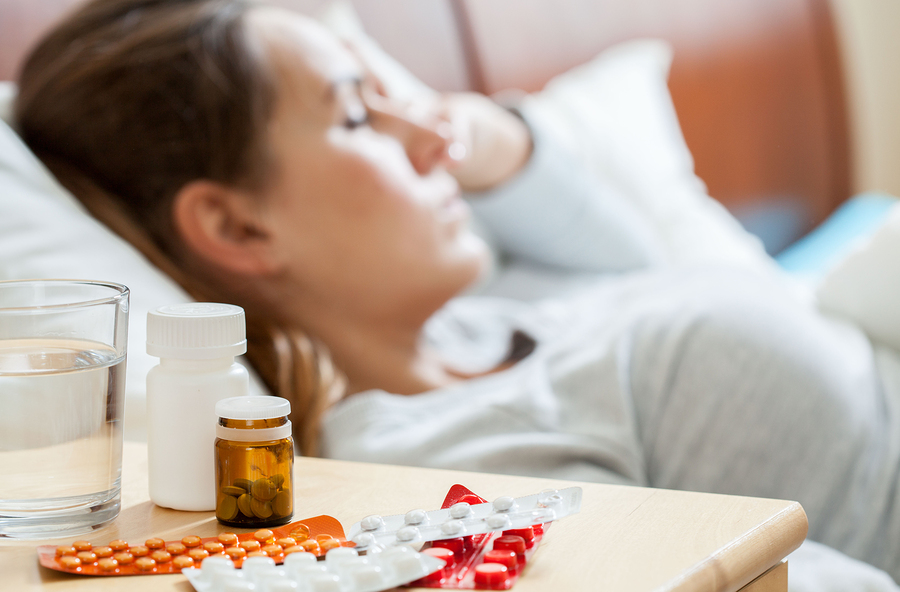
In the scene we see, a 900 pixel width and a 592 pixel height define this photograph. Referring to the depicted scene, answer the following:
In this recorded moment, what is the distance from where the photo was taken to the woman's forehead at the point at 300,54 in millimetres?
984

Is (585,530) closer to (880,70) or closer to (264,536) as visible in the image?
(264,536)

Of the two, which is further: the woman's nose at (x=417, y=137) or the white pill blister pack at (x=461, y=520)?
the woman's nose at (x=417, y=137)

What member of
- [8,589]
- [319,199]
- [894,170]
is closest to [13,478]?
[8,589]

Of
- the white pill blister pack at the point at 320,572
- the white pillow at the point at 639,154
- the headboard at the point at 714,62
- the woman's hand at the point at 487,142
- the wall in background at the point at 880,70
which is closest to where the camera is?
the white pill blister pack at the point at 320,572

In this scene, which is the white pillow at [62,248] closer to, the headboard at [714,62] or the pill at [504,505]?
the pill at [504,505]

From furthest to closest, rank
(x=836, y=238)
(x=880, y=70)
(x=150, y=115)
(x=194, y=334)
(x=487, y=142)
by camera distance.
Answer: (x=880, y=70) → (x=836, y=238) → (x=487, y=142) → (x=150, y=115) → (x=194, y=334)

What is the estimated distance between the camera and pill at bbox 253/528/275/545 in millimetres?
→ 409

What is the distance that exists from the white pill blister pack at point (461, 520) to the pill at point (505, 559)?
2cm

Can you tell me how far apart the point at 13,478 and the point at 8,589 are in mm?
67

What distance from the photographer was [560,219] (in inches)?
59.9

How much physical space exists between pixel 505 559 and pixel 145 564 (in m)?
0.16

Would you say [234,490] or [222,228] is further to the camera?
[222,228]

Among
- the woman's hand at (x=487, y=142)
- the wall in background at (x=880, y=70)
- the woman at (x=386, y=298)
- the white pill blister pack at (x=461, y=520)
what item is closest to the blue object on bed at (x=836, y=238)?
the woman's hand at (x=487, y=142)

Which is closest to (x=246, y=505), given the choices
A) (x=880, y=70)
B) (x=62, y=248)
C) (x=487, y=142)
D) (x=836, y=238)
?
(x=62, y=248)
